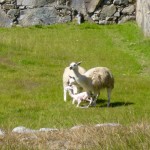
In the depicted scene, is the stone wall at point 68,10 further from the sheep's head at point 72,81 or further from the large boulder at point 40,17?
the sheep's head at point 72,81

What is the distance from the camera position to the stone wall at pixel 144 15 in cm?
2511

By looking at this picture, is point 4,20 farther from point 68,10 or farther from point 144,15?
point 144,15

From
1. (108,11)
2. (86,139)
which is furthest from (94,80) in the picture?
(108,11)

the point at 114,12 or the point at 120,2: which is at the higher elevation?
the point at 120,2

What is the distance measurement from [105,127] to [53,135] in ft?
2.32

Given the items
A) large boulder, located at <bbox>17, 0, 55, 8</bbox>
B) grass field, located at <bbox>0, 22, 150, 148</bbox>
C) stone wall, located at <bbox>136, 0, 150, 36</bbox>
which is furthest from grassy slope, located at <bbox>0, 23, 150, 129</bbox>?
large boulder, located at <bbox>17, 0, 55, 8</bbox>

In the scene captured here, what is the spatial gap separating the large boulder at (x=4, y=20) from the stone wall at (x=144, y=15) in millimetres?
6237

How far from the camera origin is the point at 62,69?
60.7 ft

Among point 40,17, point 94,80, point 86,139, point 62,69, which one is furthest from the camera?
point 40,17

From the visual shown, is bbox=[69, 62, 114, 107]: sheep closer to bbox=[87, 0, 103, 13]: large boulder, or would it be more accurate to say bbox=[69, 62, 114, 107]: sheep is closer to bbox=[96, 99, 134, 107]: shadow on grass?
bbox=[96, 99, 134, 107]: shadow on grass

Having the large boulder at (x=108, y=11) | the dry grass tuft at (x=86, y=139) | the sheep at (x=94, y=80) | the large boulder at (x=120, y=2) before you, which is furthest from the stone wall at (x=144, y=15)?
the dry grass tuft at (x=86, y=139)

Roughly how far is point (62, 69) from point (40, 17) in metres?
13.4

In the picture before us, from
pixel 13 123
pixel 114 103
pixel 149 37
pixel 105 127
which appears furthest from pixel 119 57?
pixel 105 127

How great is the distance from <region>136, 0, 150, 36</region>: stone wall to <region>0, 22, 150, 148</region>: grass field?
1.35 feet
